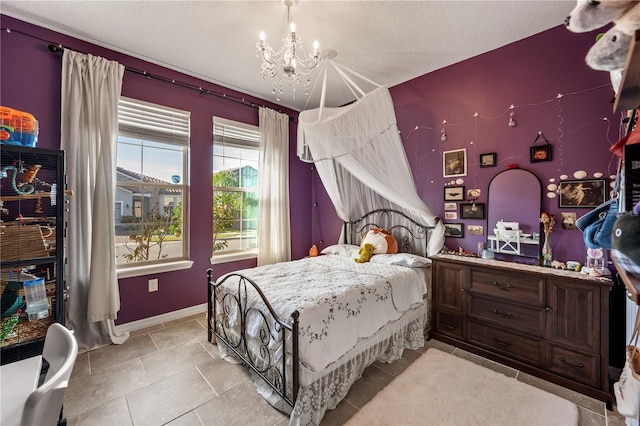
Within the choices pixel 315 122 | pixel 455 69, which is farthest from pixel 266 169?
pixel 455 69

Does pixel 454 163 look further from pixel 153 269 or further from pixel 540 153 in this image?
pixel 153 269

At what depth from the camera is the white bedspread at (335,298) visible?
180 cm

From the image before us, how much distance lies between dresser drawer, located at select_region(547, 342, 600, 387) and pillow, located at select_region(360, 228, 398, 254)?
62.9 inches

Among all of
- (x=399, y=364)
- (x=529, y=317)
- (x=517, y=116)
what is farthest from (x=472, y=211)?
(x=399, y=364)

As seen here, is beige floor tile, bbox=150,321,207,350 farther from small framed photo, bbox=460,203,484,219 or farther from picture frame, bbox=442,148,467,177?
picture frame, bbox=442,148,467,177

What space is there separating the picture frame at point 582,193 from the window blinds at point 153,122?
400 cm

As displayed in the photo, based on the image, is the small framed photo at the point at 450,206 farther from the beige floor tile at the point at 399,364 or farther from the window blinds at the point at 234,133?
the window blinds at the point at 234,133

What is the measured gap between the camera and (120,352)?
2.52 meters

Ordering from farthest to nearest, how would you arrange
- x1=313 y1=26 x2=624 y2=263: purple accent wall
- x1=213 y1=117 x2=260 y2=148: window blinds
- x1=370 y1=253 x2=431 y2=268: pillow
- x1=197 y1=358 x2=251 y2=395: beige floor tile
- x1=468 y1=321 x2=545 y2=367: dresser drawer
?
x1=213 y1=117 x2=260 y2=148: window blinds
x1=370 y1=253 x2=431 y2=268: pillow
x1=313 y1=26 x2=624 y2=263: purple accent wall
x1=468 y1=321 x2=545 y2=367: dresser drawer
x1=197 y1=358 x2=251 y2=395: beige floor tile

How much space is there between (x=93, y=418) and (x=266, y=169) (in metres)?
3.01

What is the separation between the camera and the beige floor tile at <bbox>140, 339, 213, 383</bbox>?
224cm

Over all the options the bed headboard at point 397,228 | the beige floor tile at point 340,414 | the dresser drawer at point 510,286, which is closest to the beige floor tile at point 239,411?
the beige floor tile at point 340,414

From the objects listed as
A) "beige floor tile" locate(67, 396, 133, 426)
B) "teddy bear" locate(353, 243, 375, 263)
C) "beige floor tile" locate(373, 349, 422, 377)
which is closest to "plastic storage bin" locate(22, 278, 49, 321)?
"beige floor tile" locate(67, 396, 133, 426)

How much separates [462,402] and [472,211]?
1.82m
